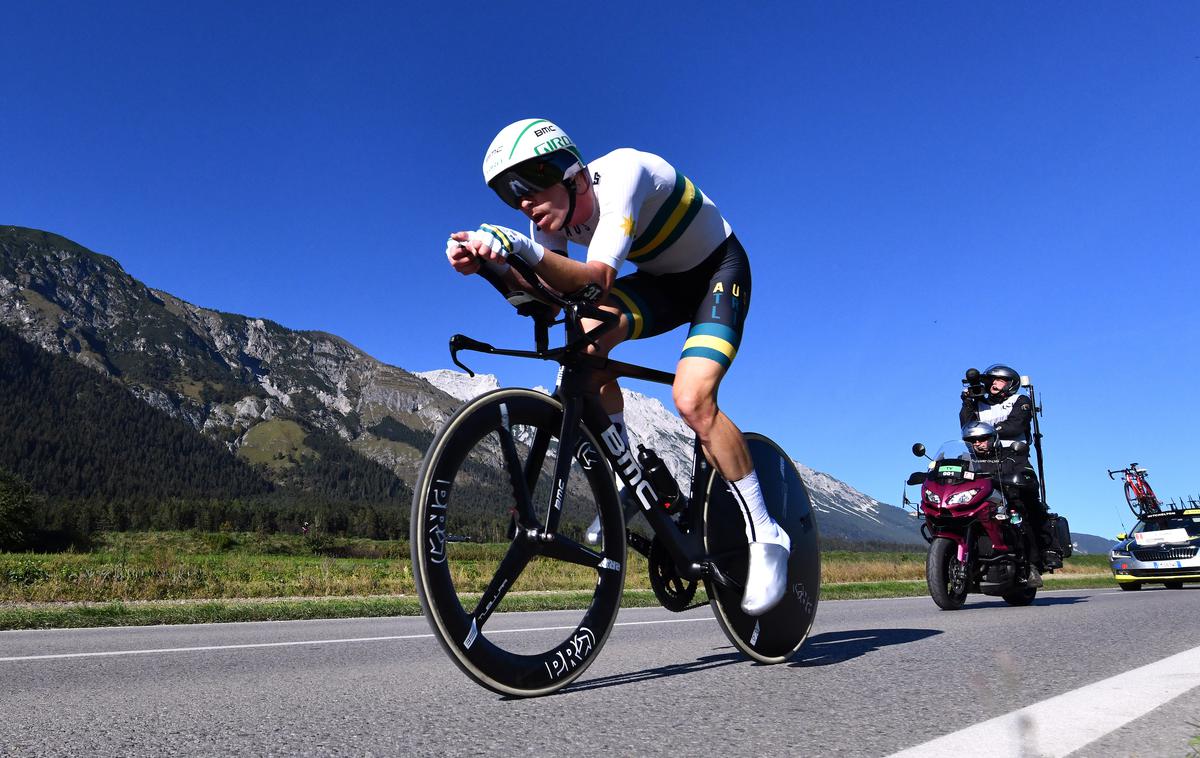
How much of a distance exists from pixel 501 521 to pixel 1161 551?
48.2ft

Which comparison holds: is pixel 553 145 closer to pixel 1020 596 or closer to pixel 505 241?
pixel 505 241

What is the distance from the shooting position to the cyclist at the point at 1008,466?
8484 millimetres

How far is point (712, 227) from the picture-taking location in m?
3.58

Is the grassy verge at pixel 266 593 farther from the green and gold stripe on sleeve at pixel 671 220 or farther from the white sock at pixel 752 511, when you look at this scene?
the green and gold stripe on sleeve at pixel 671 220

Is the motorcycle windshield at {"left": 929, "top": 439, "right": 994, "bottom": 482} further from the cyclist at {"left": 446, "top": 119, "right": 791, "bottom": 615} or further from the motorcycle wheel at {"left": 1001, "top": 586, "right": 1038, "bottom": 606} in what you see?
the cyclist at {"left": 446, "top": 119, "right": 791, "bottom": 615}

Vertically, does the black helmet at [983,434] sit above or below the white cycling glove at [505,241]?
above

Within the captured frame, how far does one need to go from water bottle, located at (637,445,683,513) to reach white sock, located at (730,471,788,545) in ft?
1.10

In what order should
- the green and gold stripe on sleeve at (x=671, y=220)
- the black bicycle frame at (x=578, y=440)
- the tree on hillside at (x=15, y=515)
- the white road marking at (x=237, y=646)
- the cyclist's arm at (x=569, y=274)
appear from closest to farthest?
the cyclist's arm at (x=569, y=274)
the black bicycle frame at (x=578, y=440)
the green and gold stripe on sleeve at (x=671, y=220)
the white road marking at (x=237, y=646)
the tree on hillside at (x=15, y=515)

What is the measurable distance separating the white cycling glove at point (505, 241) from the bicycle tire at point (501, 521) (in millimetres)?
489

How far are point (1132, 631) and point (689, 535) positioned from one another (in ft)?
10.3

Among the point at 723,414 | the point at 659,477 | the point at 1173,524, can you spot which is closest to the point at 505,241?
the point at 659,477

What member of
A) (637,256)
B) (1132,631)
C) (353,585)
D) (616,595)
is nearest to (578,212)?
(637,256)

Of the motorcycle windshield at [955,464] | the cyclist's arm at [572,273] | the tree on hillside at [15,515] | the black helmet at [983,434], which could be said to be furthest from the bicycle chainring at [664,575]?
the tree on hillside at [15,515]

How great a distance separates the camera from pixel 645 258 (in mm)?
3535
